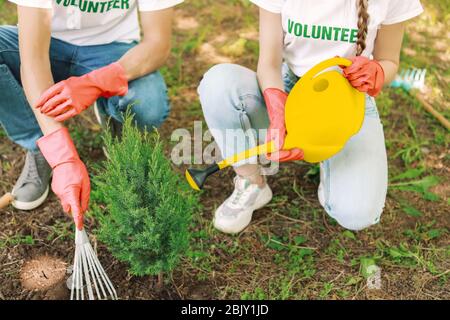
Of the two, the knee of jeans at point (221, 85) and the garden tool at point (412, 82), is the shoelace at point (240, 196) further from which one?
the garden tool at point (412, 82)

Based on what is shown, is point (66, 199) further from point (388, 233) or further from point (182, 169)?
point (388, 233)

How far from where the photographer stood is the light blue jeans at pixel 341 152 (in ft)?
6.62

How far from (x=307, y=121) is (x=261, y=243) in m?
0.60

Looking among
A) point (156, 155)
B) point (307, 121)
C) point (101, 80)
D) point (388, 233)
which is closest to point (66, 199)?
point (156, 155)

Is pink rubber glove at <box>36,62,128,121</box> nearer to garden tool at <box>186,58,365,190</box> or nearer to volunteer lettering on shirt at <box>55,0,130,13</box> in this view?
volunteer lettering on shirt at <box>55,0,130,13</box>

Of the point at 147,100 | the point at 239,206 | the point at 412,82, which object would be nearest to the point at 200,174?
the point at 239,206

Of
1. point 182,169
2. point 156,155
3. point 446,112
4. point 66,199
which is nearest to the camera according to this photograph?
point 156,155

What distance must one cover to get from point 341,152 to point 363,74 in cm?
35

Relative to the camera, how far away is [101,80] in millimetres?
2023

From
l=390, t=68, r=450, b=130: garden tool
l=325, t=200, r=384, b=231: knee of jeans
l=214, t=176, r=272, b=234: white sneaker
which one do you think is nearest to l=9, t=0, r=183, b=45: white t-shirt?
l=214, t=176, r=272, b=234: white sneaker

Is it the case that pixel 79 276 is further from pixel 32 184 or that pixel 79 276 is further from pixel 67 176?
pixel 32 184

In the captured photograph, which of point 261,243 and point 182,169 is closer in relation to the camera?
point 261,243

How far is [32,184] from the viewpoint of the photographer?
7.48ft
